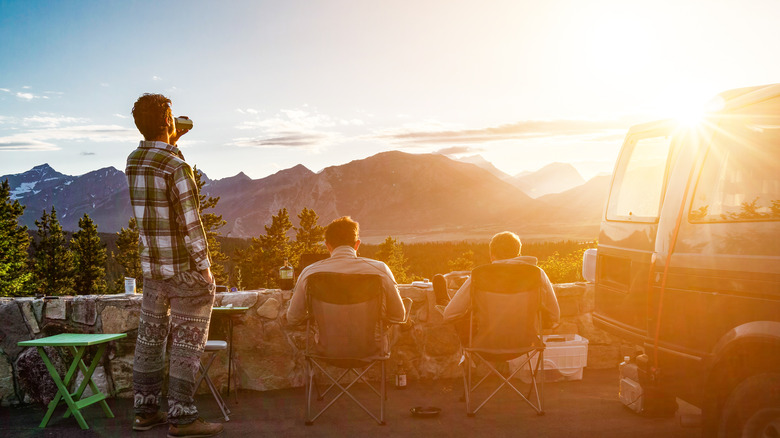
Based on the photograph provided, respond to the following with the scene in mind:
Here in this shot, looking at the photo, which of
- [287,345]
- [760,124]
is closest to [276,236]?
[287,345]

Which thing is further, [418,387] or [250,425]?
[418,387]

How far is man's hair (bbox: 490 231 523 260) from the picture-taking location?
4.51 metres

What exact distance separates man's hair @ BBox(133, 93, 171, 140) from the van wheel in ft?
11.4

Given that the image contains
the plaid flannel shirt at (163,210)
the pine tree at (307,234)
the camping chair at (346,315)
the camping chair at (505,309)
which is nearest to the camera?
the plaid flannel shirt at (163,210)

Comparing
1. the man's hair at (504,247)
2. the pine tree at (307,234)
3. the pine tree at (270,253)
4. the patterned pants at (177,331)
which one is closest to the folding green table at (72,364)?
the patterned pants at (177,331)

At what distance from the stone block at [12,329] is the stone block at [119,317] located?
598 mm

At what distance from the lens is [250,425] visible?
13.9 feet

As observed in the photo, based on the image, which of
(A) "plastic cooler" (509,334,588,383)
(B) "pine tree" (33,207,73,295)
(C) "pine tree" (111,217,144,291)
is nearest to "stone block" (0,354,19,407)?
(A) "plastic cooler" (509,334,588,383)

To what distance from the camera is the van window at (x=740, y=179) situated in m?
2.63

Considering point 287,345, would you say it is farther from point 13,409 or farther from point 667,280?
point 667,280

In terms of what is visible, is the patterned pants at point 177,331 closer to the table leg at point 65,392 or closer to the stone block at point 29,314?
the table leg at point 65,392

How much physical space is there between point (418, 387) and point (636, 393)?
7.34ft

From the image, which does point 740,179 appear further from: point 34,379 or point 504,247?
point 34,379

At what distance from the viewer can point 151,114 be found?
145 inches
